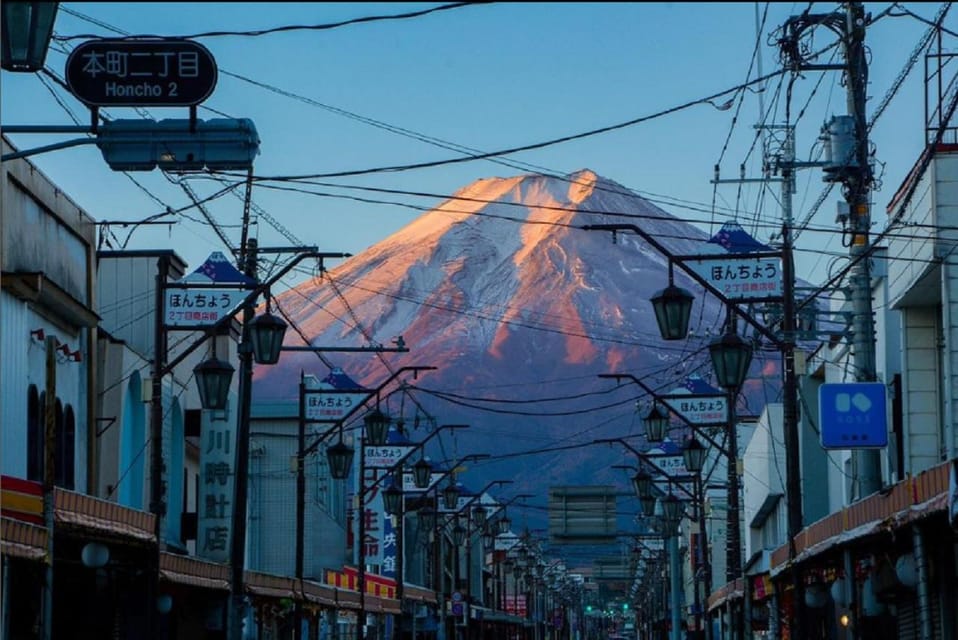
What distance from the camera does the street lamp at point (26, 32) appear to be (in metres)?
14.0

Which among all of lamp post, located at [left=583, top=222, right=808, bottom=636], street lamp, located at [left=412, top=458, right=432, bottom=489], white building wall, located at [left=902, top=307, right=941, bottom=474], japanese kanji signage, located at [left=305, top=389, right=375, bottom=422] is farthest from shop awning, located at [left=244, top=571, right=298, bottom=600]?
lamp post, located at [left=583, top=222, right=808, bottom=636]

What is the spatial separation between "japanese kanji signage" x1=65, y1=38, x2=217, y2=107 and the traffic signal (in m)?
0.81

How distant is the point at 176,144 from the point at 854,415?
14.6 m

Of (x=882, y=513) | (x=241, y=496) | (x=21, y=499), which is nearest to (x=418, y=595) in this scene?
(x=241, y=496)

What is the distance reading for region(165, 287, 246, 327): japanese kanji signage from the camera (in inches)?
1182

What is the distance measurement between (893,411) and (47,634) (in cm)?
2220

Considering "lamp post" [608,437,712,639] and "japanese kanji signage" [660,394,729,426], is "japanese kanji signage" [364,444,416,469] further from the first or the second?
"japanese kanji signage" [660,394,729,426]

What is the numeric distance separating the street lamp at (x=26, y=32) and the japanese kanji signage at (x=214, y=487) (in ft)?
112

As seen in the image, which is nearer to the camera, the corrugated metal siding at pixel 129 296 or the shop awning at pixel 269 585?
the shop awning at pixel 269 585

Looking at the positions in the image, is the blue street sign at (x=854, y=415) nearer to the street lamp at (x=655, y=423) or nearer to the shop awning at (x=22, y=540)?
the street lamp at (x=655, y=423)

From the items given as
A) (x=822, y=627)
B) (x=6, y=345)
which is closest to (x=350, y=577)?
(x=822, y=627)

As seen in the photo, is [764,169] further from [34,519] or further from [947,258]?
[34,519]

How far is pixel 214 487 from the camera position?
48.2 m

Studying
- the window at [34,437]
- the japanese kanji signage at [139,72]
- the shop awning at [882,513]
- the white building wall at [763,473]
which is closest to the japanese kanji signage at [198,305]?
the window at [34,437]
